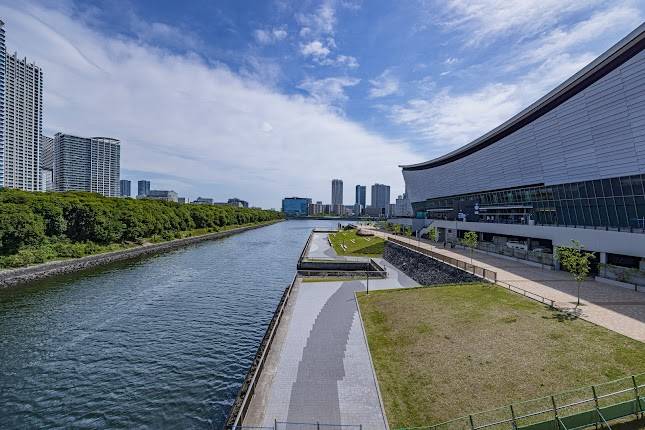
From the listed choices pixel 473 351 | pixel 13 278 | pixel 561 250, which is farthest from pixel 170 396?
pixel 13 278

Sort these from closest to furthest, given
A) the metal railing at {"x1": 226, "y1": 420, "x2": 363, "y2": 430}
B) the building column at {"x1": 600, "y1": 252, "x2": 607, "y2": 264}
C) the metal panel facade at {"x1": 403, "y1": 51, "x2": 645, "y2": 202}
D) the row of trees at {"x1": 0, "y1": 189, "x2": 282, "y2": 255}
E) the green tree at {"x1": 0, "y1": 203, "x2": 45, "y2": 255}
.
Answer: the metal railing at {"x1": 226, "y1": 420, "x2": 363, "y2": 430} < the building column at {"x1": 600, "y1": 252, "x2": 607, "y2": 264} < the metal panel facade at {"x1": 403, "y1": 51, "x2": 645, "y2": 202} < the green tree at {"x1": 0, "y1": 203, "x2": 45, "y2": 255} < the row of trees at {"x1": 0, "y1": 189, "x2": 282, "y2": 255}

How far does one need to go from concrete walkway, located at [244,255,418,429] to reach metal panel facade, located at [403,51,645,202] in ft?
106

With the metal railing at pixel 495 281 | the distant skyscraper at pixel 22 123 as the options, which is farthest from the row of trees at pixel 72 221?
the distant skyscraper at pixel 22 123

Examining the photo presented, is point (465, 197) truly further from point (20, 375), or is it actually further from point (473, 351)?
point (20, 375)

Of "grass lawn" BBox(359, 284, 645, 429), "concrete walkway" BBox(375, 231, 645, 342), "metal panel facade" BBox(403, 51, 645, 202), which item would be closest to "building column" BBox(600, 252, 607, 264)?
"concrete walkway" BBox(375, 231, 645, 342)

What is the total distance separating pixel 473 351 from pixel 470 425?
651cm

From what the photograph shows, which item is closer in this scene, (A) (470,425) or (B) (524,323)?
(A) (470,425)

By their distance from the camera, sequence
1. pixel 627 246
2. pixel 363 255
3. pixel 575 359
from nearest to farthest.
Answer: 1. pixel 575 359
2. pixel 627 246
3. pixel 363 255

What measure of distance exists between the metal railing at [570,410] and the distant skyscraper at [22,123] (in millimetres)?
190150

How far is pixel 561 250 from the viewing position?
26719mm

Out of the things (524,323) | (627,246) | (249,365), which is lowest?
(249,365)

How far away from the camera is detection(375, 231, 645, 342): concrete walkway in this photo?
18312 millimetres

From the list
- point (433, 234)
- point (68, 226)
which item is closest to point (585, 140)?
point (433, 234)

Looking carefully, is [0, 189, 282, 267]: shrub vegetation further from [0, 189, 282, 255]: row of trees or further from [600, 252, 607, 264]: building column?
[600, 252, 607, 264]: building column
